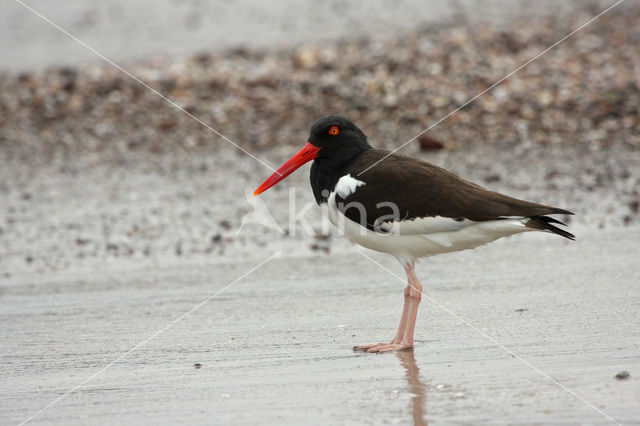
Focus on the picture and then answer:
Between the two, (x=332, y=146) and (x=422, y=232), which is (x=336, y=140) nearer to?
(x=332, y=146)

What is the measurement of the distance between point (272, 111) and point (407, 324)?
6794 millimetres

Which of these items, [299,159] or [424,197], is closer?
[424,197]

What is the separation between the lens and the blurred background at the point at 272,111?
833cm

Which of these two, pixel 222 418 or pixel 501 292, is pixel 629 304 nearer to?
pixel 501 292

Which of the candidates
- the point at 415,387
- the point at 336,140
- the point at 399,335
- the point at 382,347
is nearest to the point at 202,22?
the point at 336,140

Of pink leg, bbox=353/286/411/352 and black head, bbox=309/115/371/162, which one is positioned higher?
black head, bbox=309/115/371/162

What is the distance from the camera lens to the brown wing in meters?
4.69

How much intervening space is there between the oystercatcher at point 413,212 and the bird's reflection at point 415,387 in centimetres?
16

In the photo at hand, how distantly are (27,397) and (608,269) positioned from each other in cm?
394

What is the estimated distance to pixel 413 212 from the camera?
479cm

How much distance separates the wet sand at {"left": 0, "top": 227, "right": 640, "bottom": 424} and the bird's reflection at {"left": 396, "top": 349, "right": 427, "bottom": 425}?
14 millimetres

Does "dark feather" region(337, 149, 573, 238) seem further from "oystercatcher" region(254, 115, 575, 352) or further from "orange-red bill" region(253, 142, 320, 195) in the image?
"orange-red bill" region(253, 142, 320, 195)

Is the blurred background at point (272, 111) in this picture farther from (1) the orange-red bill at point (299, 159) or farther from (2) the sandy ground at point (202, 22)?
(1) the orange-red bill at point (299, 159)

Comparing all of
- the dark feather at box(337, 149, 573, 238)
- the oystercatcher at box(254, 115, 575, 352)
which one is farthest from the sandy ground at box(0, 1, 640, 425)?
the dark feather at box(337, 149, 573, 238)
